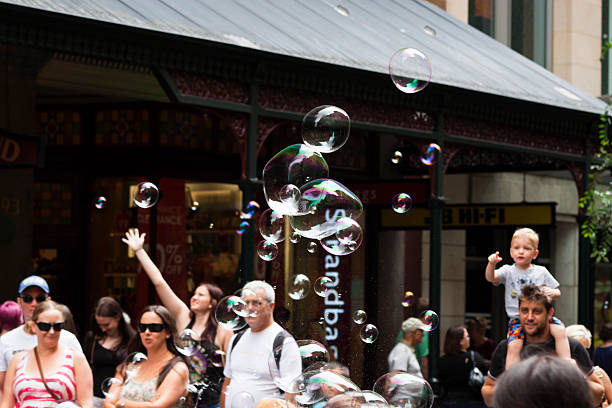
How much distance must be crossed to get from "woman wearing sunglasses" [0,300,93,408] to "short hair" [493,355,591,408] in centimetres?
409

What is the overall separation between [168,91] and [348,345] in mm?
6277

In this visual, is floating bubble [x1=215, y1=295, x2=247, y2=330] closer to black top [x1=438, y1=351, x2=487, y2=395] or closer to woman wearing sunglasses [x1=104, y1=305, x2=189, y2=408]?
woman wearing sunglasses [x1=104, y1=305, x2=189, y2=408]

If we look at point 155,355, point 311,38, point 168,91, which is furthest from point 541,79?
point 155,355

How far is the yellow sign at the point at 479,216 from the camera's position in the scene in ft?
41.9

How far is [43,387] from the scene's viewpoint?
241 inches

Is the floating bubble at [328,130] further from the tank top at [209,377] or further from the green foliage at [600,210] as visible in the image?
the green foliage at [600,210]

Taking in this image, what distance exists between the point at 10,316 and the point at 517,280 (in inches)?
145

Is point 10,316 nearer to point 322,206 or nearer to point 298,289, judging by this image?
point 298,289

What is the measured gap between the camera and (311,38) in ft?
36.2

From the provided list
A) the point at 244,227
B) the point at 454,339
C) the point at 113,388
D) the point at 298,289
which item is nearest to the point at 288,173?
the point at 298,289

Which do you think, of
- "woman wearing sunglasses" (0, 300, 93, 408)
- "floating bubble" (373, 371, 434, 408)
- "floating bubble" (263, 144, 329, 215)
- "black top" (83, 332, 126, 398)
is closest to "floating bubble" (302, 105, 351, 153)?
"floating bubble" (263, 144, 329, 215)

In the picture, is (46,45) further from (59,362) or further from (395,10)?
(395,10)

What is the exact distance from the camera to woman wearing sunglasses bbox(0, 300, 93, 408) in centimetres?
614

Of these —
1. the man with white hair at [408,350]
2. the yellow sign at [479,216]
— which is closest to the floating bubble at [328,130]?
the man with white hair at [408,350]
